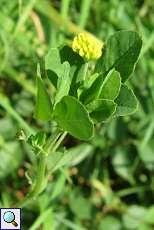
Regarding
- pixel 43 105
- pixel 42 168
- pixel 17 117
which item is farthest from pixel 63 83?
pixel 17 117

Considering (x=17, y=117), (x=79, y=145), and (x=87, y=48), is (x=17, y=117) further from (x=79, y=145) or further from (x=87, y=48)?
(x=87, y=48)

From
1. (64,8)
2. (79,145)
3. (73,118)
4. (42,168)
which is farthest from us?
(64,8)

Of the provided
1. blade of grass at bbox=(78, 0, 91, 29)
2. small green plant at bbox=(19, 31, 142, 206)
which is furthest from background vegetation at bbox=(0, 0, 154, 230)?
small green plant at bbox=(19, 31, 142, 206)

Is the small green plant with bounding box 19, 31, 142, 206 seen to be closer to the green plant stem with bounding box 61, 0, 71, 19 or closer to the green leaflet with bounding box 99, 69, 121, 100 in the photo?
the green leaflet with bounding box 99, 69, 121, 100

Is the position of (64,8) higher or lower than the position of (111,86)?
higher

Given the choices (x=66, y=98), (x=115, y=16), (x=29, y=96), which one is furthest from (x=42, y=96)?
(x=115, y=16)

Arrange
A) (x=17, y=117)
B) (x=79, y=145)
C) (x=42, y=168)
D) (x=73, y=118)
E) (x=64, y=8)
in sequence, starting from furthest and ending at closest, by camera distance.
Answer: (x=64, y=8), (x=79, y=145), (x=17, y=117), (x=42, y=168), (x=73, y=118)
